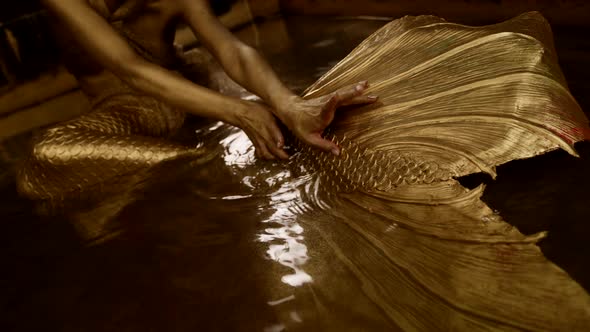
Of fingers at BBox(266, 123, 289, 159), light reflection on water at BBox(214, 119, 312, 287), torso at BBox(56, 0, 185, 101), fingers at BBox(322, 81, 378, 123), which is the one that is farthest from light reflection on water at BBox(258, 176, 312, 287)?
torso at BBox(56, 0, 185, 101)

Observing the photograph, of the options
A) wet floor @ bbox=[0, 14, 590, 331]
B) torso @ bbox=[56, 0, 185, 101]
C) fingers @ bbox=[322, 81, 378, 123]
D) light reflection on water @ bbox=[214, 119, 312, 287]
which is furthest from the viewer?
torso @ bbox=[56, 0, 185, 101]

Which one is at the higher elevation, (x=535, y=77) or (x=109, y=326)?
(x=535, y=77)

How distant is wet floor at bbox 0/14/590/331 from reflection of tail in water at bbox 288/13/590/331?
0.10 feet

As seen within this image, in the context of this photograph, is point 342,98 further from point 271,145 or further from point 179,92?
point 179,92

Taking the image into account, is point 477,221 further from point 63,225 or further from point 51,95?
point 51,95

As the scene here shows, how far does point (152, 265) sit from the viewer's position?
1.17m

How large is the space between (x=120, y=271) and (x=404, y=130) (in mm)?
737

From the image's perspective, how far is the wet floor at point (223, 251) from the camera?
0.93 metres

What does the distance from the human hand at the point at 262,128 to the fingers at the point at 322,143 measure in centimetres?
14

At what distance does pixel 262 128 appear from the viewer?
1.42 meters

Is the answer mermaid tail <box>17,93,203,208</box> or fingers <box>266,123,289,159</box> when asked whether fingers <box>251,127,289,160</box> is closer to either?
fingers <box>266,123,289,159</box>

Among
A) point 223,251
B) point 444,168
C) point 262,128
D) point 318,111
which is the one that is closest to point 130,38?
point 262,128

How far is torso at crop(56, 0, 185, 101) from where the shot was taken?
1854 mm

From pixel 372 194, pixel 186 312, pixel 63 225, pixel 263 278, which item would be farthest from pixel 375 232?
pixel 63 225
